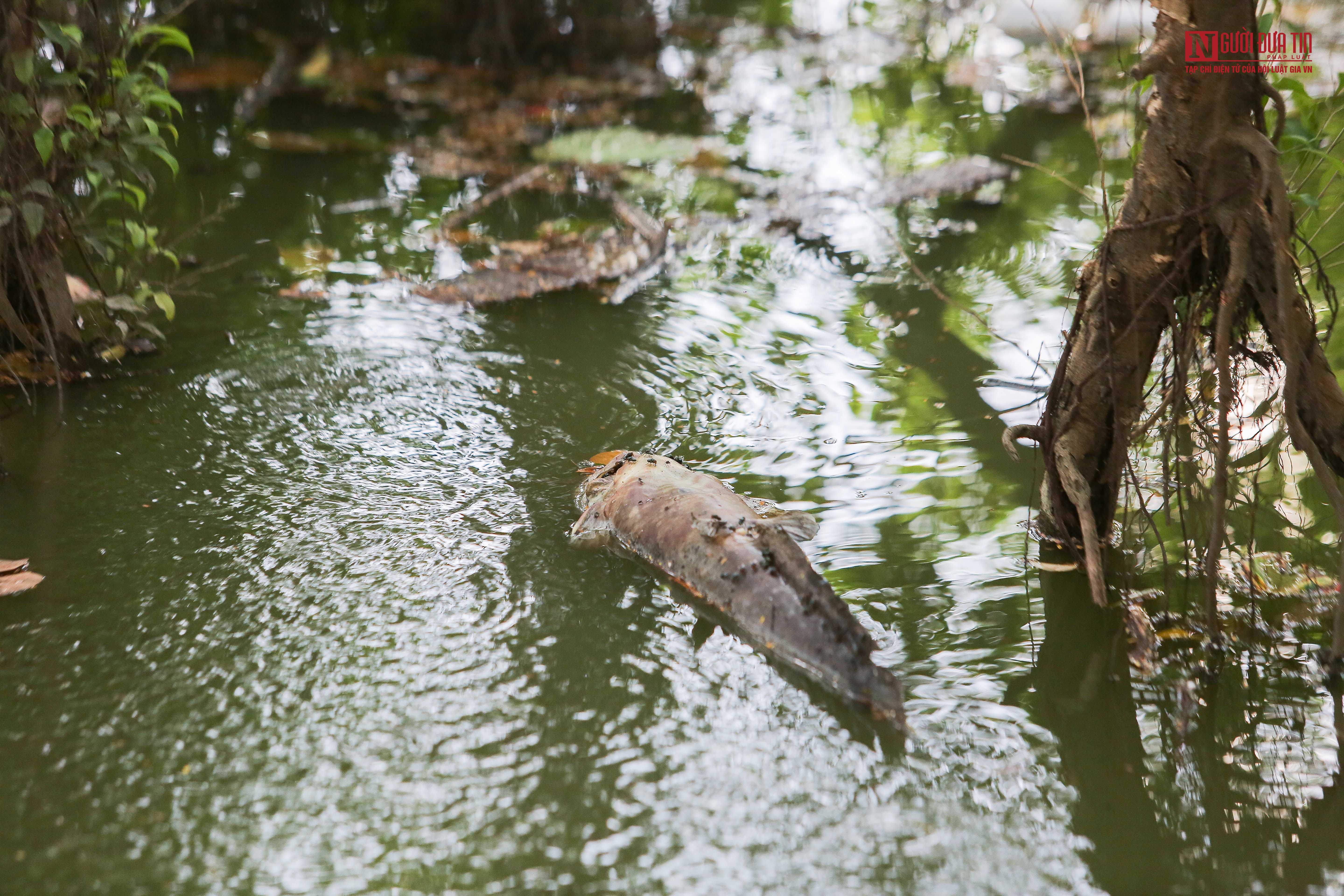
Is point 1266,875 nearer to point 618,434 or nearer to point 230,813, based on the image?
point 230,813

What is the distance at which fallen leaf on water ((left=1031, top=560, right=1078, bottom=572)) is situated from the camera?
358 centimetres

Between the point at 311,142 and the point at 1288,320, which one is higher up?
the point at 311,142

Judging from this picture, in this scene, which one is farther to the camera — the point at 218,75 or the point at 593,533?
the point at 218,75

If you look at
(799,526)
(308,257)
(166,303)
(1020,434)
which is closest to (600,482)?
(799,526)

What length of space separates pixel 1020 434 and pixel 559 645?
1.58 metres

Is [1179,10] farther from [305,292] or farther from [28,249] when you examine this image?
[305,292]

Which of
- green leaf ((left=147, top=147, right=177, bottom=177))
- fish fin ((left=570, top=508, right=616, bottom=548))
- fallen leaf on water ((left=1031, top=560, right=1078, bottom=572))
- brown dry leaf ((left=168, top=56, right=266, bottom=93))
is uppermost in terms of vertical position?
brown dry leaf ((left=168, top=56, right=266, bottom=93))

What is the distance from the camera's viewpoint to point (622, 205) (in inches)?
272

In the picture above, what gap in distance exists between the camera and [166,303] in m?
4.64

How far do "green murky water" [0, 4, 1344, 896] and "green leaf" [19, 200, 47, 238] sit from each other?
0.78 m

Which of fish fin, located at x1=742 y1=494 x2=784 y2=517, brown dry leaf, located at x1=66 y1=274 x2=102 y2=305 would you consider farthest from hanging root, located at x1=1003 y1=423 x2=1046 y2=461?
brown dry leaf, located at x1=66 y1=274 x2=102 y2=305

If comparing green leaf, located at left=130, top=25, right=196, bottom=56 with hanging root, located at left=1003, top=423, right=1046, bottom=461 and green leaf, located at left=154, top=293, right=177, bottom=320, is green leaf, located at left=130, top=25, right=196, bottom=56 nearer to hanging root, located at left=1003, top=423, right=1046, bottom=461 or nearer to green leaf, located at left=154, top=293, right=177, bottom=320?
green leaf, located at left=154, top=293, right=177, bottom=320

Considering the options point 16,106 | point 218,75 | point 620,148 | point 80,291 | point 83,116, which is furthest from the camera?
point 218,75

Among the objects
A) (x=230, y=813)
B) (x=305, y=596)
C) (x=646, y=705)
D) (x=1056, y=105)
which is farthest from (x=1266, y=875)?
(x=1056, y=105)
